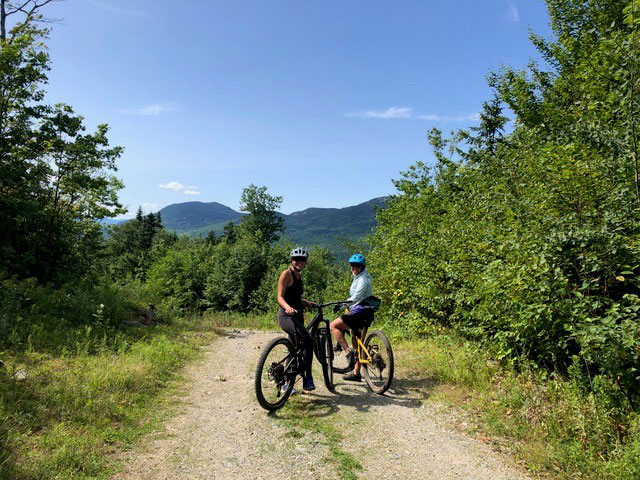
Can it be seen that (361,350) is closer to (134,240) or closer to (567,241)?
(567,241)

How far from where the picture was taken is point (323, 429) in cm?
535

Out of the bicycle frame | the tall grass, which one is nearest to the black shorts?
the bicycle frame

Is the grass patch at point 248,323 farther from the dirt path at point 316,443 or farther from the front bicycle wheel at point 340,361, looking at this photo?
the dirt path at point 316,443

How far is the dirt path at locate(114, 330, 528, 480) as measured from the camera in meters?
4.29

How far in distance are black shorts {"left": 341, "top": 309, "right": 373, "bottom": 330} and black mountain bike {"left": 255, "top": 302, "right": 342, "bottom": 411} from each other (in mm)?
559

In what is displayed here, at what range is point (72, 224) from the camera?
17.8 meters

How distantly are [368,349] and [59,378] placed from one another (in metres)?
5.44

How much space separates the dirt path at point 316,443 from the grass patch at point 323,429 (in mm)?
13

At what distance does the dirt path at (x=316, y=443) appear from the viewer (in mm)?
4293

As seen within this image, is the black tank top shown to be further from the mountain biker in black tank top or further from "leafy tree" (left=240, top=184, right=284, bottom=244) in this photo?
"leafy tree" (left=240, top=184, right=284, bottom=244)

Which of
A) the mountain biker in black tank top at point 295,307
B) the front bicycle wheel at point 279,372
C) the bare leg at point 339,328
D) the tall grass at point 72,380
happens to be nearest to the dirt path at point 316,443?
the front bicycle wheel at point 279,372

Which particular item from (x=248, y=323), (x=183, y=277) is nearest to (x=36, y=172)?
(x=248, y=323)

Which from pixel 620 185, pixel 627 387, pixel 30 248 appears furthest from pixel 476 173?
pixel 30 248

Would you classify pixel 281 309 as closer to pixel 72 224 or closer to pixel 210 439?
pixel 210 439
